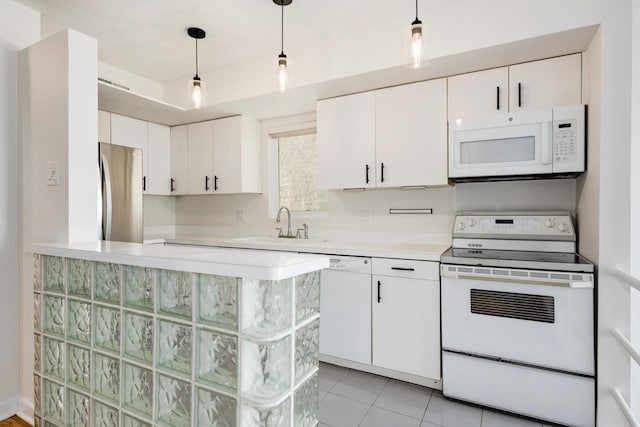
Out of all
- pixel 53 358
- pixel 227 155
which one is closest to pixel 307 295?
pixel 53 358

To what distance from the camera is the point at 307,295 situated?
1287 mm

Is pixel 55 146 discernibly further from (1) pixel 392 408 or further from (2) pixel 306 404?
(1) pixel 392 408

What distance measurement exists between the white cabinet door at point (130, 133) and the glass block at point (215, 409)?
9.23 ft

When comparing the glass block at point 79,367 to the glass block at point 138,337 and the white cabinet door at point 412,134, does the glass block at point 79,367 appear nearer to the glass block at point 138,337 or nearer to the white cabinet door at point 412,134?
the glass block at point 138,337

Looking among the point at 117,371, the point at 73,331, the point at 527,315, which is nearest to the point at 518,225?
the point at 527,315

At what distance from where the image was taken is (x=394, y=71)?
7.75 ft

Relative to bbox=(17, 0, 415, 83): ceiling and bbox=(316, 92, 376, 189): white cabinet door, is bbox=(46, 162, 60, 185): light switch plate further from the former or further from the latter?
bbox=(316, 92, 376, 189): white cabinet door

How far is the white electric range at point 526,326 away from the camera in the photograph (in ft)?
5.97

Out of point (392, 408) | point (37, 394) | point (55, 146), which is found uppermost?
point (55, 146)

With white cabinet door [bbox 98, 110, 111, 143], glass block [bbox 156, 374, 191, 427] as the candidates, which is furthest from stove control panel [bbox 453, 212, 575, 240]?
white cabinet door [bbox 98, 110, 111, 143]

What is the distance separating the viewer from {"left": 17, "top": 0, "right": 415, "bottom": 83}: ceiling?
2.18 meters

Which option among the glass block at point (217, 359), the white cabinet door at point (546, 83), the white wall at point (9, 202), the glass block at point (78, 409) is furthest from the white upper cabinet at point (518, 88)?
the white wall at point (9, 202)

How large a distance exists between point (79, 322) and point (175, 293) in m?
0.66

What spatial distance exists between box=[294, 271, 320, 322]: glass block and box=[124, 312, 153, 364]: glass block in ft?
2.02
